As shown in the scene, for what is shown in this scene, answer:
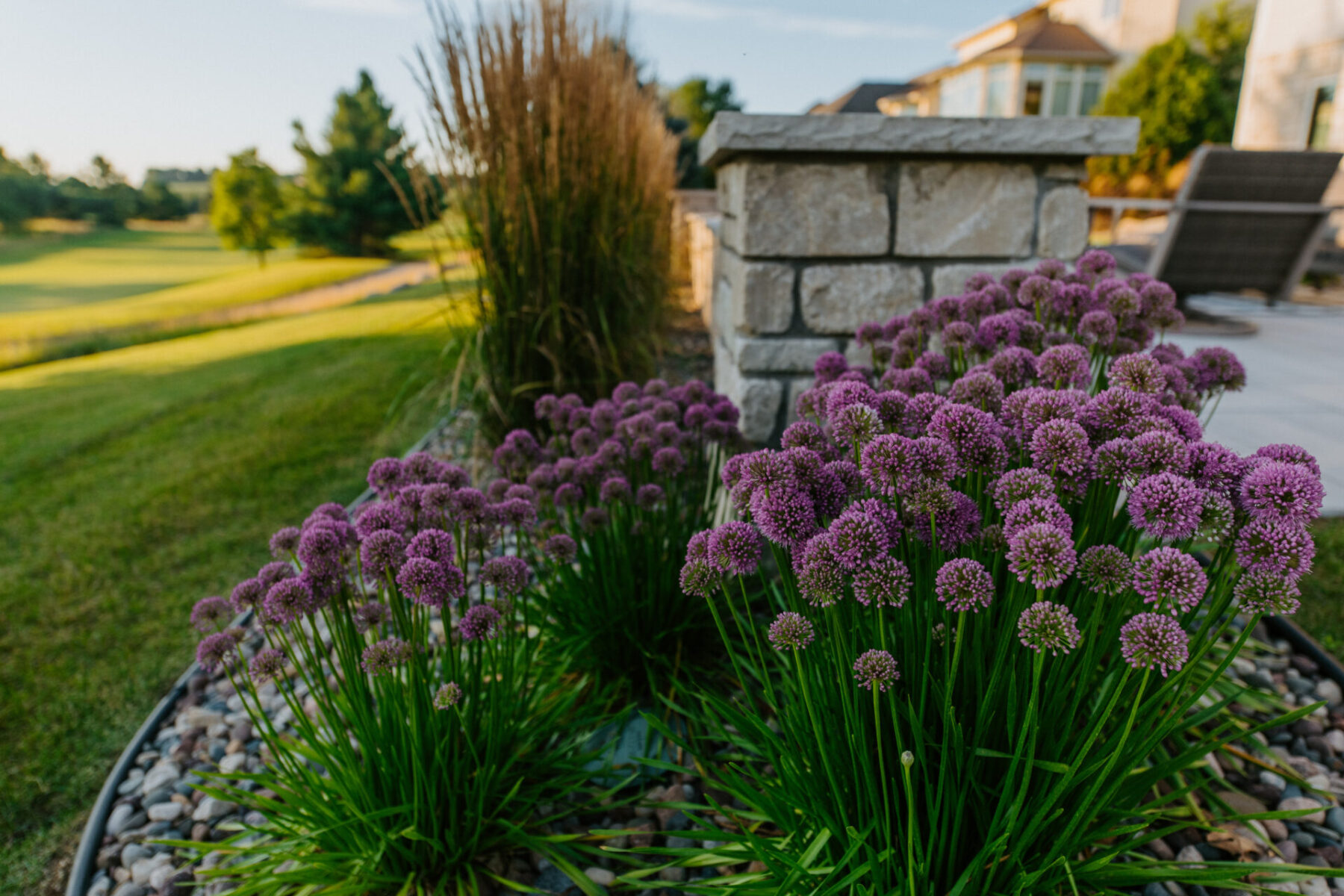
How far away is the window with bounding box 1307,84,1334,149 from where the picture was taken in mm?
10539

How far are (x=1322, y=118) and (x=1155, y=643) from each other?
46.4 ft

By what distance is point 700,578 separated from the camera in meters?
1.00

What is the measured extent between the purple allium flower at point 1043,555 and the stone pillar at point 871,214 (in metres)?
1.59

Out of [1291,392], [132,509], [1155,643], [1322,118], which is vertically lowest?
[132,509]

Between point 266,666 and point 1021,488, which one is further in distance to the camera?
point 266,666

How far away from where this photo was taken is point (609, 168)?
309 cm

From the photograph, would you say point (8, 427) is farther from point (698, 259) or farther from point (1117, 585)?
point (1117, 585)

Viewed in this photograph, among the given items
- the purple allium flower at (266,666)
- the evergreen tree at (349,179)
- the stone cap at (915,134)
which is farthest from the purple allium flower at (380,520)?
the evergreen tree at (349,179)

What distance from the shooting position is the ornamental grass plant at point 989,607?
87 centimetres

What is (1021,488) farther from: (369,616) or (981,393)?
(369,616)

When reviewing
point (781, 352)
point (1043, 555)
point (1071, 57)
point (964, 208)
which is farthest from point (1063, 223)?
point (1071, 57)

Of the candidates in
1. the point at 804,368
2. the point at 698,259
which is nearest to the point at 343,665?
the point at 804,368

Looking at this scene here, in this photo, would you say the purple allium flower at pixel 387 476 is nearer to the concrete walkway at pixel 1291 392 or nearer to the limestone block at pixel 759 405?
the limestone block at pixel 759 405

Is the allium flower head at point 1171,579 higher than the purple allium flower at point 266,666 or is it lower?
higher
